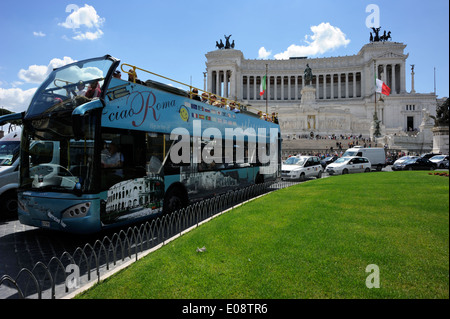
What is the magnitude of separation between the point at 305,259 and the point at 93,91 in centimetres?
571

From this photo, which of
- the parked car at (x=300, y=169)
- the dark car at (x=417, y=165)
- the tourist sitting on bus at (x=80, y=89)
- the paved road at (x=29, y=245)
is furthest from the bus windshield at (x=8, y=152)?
the dark car at (x=417, y=165)

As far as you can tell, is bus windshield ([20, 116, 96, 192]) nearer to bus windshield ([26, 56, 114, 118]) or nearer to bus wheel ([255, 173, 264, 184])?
bus windshield ([26, 56, 114, 118])

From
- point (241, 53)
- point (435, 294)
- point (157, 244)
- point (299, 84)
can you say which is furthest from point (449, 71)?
point (299, 84)

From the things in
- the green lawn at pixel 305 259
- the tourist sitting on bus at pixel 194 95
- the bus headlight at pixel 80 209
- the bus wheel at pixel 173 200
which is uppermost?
the tourist sitting on bus at pixel 194 95

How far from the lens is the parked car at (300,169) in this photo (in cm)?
1927

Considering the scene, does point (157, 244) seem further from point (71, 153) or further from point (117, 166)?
point (71, 153)

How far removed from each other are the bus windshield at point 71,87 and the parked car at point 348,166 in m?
20.0

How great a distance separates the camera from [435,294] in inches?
127

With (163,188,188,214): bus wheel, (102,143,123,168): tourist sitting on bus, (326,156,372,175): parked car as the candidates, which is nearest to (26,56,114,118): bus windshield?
(102,143,123,168): tourist sitting on bus
